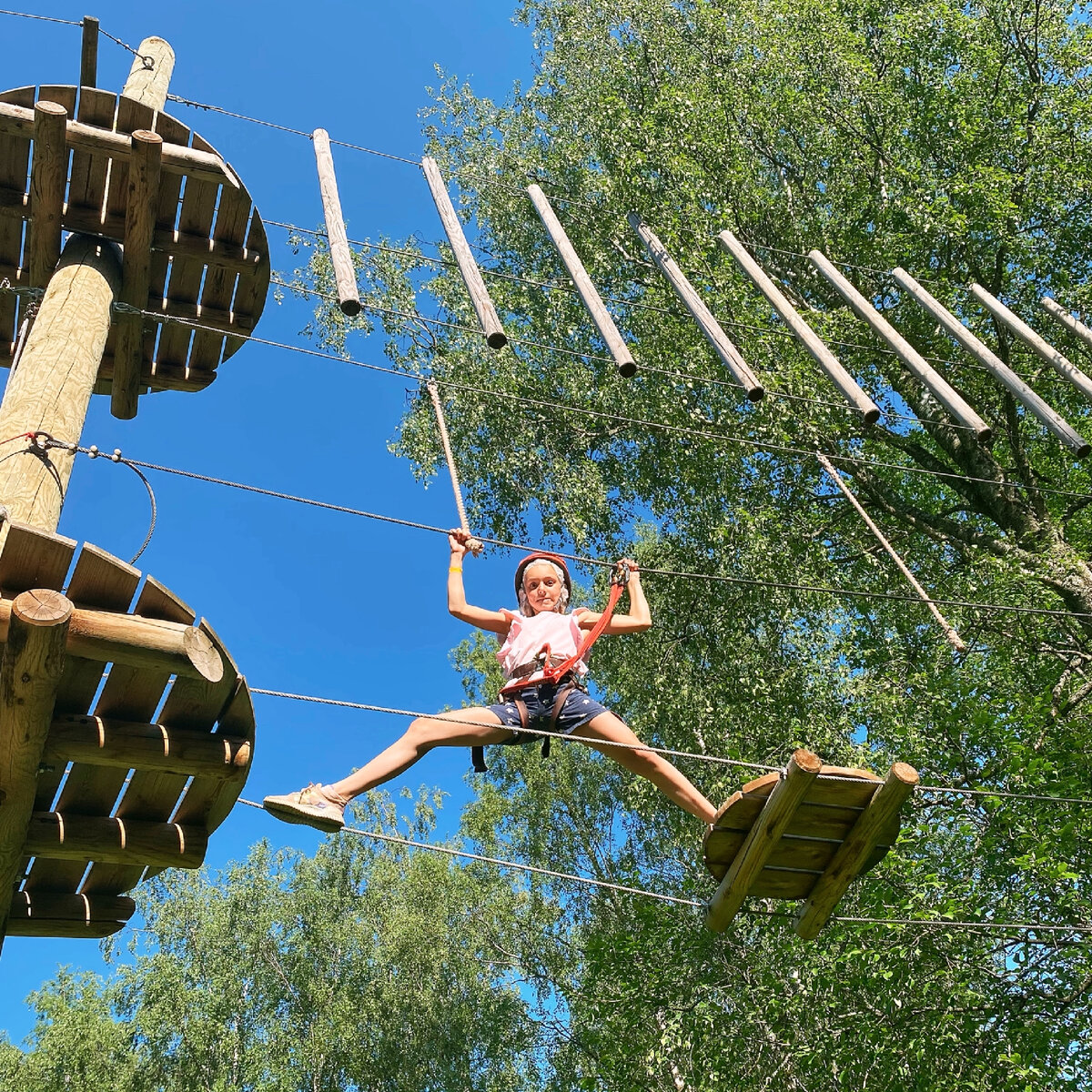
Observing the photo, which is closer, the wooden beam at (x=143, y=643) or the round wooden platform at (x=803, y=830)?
the wooden beam at (x=143, y=643)

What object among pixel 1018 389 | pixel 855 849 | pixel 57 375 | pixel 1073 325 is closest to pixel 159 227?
pixel 57 375

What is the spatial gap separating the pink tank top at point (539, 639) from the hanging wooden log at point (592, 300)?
132 cm

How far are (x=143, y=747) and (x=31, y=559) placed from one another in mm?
783

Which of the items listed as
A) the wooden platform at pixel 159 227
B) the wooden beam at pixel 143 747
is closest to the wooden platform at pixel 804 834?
the wooden beam at pixel 143 747

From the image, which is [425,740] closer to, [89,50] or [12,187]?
[12,187]

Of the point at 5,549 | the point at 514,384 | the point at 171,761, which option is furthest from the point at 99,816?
the point at 514,384

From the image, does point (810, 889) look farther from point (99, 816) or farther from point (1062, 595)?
point (1062, 595)

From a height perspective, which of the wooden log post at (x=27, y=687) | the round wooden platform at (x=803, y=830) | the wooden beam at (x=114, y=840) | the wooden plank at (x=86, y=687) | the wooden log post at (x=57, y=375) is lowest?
the round wooden platform at (x=803, y=830)

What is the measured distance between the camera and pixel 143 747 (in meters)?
3.58

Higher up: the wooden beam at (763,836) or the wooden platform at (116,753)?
the wooden platform at (116,753)

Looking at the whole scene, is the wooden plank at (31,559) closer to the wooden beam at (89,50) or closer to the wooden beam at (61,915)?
the wooden beam at (61,915)

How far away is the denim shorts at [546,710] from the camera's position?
14.9 feet

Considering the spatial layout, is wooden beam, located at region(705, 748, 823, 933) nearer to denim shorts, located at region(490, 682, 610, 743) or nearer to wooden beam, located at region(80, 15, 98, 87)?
denim shorts, located at region(490, 682, 610, 743)

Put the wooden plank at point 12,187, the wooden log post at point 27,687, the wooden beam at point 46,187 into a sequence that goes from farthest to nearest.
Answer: the wooden plank at point 12,187 → the wooden beam at point 46,187 → the wooden log post at point 27,687
